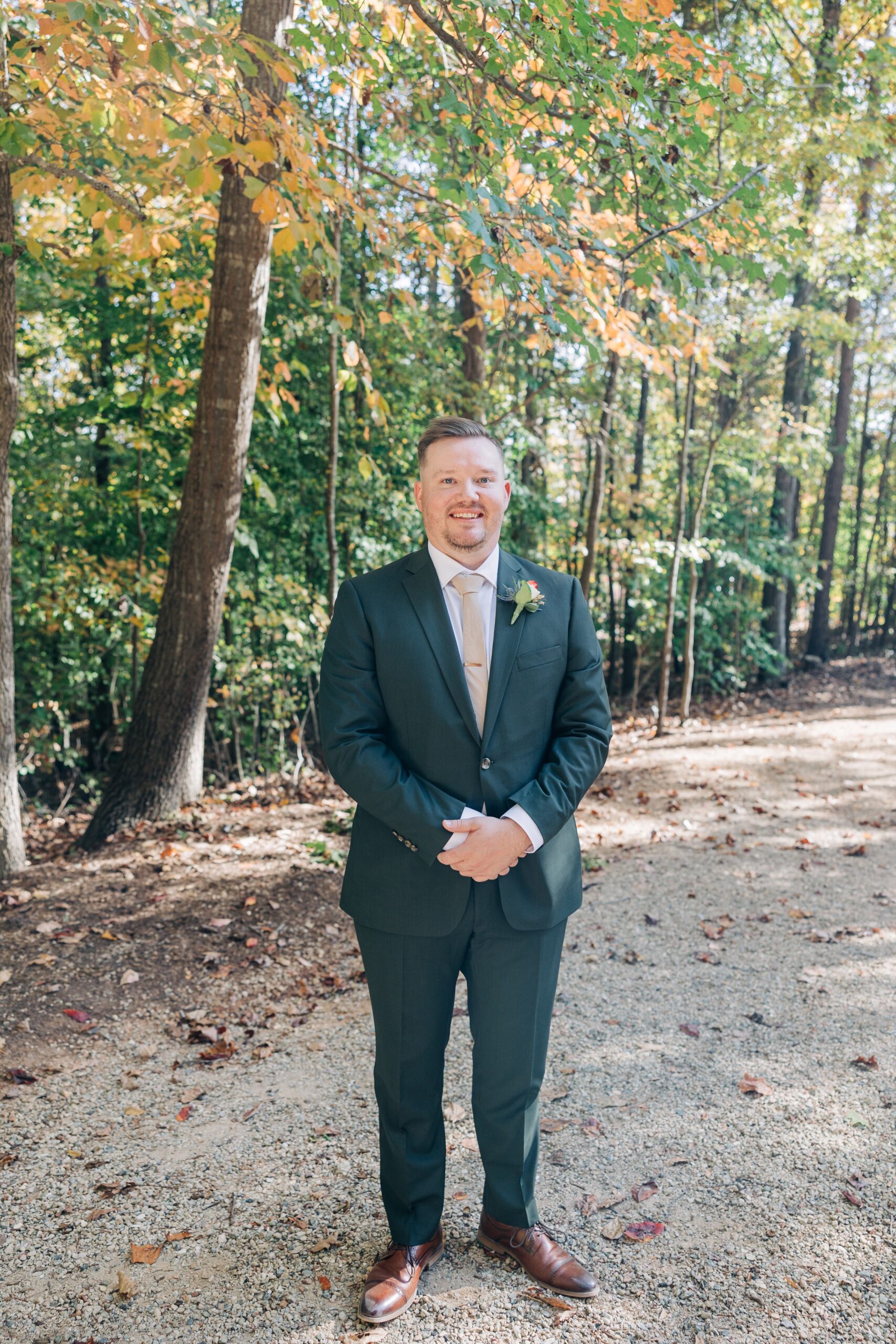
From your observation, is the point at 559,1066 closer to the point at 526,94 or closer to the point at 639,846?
the point at 639,846

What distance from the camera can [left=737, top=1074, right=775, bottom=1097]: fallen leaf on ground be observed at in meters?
3.38

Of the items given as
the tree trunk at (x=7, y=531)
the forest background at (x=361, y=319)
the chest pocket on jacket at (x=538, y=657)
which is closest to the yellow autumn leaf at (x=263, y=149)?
the forest background at (x=361, y=319)

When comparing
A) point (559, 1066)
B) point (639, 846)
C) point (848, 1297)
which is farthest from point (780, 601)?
point (848, 1297)

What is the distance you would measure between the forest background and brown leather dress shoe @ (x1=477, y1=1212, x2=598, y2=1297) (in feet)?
12.0

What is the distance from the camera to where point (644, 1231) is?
8.70ft

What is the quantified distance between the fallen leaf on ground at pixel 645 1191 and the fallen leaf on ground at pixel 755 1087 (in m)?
0.70

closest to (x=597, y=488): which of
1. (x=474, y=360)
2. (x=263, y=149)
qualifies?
(x=474, y=360)

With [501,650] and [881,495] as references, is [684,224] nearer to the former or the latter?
[501,650]

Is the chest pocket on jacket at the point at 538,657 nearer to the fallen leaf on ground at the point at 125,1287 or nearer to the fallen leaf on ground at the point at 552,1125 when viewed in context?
the fallen leaf on ground at the point at 552,1125

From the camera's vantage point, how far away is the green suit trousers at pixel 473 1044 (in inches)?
92.3

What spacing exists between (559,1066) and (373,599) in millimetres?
2301

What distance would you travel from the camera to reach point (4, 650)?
16.5 feet

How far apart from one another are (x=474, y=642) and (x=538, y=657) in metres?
0.18

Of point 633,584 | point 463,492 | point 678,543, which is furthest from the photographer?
point 633,584
